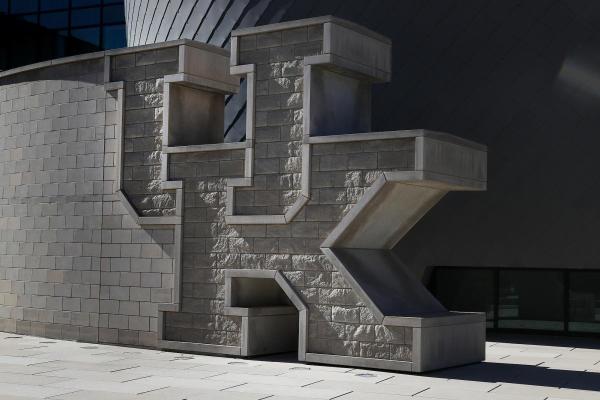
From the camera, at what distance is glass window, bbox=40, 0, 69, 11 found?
40.6 meters

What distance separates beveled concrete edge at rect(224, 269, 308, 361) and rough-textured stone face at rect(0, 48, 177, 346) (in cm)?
137

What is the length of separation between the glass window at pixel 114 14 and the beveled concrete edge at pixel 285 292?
2508 centimetres

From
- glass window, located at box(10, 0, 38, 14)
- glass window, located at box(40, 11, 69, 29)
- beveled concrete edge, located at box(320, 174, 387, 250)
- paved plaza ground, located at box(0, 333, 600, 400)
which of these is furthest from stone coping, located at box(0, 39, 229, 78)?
glass window, located at box(10, 0, 38, 14)

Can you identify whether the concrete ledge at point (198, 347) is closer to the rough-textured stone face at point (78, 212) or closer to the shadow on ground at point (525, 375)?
the rough-textured stone face at point (78, 212)

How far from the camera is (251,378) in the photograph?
520 inches

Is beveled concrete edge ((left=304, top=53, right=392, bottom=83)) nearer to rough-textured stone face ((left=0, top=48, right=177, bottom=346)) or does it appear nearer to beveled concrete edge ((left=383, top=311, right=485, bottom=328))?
rough-textured stone face ((left=0, top=48, right=177, bottom=346))

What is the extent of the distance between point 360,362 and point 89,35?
1128 inches

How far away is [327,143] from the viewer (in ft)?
49.7

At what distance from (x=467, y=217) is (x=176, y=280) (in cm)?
727

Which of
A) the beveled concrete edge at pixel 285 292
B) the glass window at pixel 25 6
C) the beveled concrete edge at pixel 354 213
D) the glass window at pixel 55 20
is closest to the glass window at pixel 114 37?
the glass window at pixel 55 20

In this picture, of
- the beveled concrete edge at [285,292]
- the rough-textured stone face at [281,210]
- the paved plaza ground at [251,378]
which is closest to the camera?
the paved plaza ground at [251,378]

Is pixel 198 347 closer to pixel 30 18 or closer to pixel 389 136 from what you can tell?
pixel 389 136

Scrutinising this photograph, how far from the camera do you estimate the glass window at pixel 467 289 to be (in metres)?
21.5

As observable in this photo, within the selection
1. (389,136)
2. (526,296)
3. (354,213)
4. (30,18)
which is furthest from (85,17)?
(389,136)
